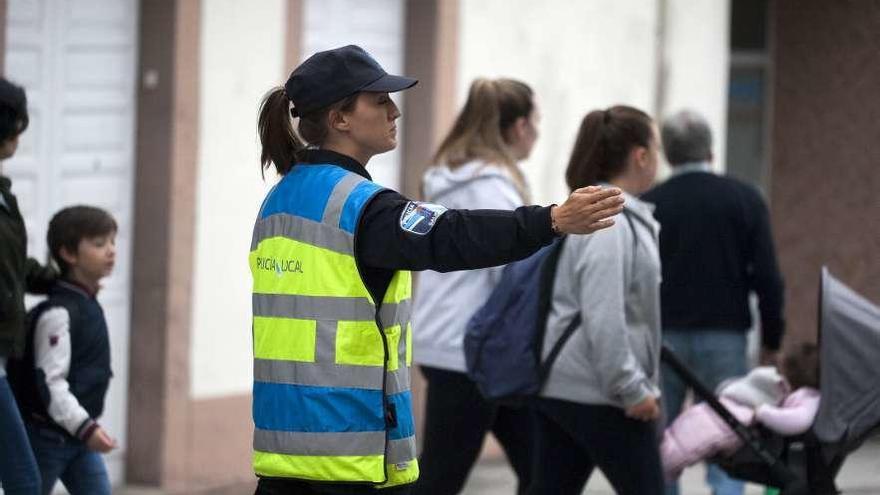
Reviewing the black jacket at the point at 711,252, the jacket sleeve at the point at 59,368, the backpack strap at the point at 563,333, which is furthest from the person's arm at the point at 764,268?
the jacket sleeve at the point at 59,368

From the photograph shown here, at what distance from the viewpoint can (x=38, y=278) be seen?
6.21m

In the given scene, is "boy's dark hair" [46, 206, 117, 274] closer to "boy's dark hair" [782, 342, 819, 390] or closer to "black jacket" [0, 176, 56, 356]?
"black jacket" [0, 176, 56, 356]

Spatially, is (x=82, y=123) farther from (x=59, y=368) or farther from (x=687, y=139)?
(x=59, y=368)

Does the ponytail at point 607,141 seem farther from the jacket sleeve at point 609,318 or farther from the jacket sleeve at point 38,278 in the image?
the jacket sleeve at point 38,278

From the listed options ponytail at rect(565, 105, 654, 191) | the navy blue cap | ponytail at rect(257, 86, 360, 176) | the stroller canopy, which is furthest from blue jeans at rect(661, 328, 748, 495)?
the navy blue cap

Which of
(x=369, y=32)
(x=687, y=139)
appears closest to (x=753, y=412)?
(x=687, y=139)

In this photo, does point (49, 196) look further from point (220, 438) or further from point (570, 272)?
point (570, 272)

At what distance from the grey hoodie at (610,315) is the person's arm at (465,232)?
5.62 feet

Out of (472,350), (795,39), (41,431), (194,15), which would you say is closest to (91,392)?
(41,431)

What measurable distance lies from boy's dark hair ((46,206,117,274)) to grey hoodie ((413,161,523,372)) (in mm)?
1293

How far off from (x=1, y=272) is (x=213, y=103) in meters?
3.18

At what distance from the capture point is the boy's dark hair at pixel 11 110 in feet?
19.0

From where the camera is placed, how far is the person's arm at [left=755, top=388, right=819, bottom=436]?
6500 millimetres

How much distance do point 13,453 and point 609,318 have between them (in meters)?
1.80
